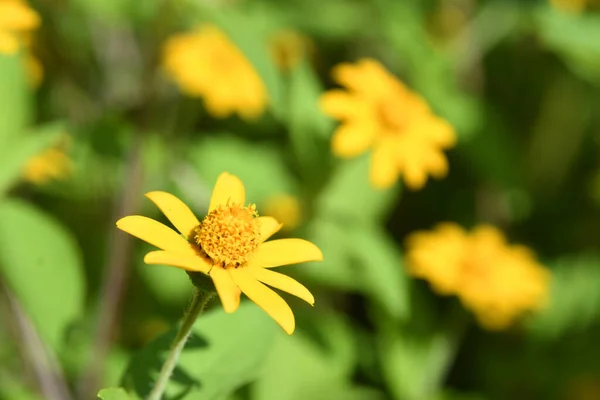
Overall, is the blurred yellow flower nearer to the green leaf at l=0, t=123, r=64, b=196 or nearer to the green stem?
the green leaf at l=0, t=123, r=64, b=196

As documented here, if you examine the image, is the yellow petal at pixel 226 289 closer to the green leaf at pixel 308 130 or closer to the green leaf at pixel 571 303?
the green leaf at pixel 308 130

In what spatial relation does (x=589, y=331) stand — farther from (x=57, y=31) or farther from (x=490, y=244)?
(x=57, y=31)

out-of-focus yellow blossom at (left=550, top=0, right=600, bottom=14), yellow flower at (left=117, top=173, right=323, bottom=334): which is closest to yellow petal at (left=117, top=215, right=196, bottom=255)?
yellow flower at (left=117, top=173, right=323, bottom=334)

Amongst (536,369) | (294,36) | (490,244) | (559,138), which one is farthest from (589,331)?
(294,36)

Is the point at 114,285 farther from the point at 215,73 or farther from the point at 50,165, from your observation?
the point at 215,73

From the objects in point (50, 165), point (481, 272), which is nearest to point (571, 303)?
point (481, 272)

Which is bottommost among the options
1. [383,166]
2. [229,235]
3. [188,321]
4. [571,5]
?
[188,321]

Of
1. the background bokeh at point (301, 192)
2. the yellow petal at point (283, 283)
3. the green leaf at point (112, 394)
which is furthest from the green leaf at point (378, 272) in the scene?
the green leaf at point (112, 394)
